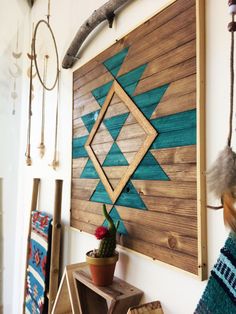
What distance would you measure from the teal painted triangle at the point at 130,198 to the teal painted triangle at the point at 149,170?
45mm

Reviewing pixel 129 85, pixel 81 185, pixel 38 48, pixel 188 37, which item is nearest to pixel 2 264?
pixel 81 185

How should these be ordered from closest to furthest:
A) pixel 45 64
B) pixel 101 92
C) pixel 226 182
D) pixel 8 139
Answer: pixel 226 182
pixel 101 92
pixel 45 64
pixel 8 139

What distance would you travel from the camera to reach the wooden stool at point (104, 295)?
2.91ft

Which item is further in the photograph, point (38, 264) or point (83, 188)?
point (38, 264)

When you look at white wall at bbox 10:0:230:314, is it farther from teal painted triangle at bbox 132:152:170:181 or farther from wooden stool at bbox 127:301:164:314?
teal painted triangle at bbox 132:152:170:181

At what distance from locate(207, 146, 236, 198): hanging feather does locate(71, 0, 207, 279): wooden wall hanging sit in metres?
0.16

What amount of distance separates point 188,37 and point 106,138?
499 millimetres

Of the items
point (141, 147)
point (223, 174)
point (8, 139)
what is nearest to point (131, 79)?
point (141, 147)

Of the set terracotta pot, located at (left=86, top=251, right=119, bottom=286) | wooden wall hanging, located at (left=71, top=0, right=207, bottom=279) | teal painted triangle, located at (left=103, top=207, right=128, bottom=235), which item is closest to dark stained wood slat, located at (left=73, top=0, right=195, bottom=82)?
wooden wall hanging, located at (left=71, top=0, right=207, bottom=279)

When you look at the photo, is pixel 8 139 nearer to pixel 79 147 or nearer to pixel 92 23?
pixel 79 147

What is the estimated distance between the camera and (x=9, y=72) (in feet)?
7.32

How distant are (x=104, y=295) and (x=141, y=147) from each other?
0.49 m

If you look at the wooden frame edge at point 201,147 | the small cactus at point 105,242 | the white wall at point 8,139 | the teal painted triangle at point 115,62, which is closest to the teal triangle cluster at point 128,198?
the small cactus at point 105,242

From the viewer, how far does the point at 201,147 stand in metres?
0.76
